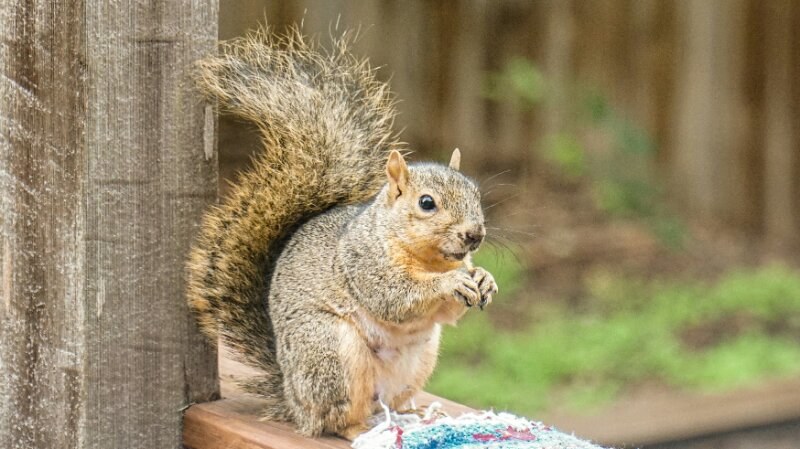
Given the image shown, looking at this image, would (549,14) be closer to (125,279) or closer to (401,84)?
(401,84)

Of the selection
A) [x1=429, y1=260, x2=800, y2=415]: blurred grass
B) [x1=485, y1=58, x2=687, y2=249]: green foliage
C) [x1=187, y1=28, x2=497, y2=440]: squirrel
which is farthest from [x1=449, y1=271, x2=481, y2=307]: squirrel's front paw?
[x1=485, y1=58, x2=687, y2=249]: green foliage

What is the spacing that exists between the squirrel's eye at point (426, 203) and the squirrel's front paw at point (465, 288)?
0.14 meters

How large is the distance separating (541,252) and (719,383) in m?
1.63

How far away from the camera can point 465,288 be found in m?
1.64

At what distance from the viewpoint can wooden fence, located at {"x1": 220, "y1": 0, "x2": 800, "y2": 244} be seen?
6418mm

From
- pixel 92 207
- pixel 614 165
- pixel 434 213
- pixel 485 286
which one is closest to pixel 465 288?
pixel 485 286

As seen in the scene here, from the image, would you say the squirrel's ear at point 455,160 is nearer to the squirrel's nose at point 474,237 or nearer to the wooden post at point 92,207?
the squirrel's nose at point 474,237

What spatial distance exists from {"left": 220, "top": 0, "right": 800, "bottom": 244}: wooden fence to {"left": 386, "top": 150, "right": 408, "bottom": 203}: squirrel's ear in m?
4.48

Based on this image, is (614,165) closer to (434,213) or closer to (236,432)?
(434,213)

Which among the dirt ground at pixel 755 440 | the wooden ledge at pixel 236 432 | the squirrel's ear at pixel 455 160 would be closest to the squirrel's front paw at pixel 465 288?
the wooden ledge at pixel 236 432

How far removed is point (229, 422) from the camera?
170 centimetres

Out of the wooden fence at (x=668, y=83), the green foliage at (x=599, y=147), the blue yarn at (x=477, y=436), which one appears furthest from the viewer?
the wooden fence at (x=668, y=83)

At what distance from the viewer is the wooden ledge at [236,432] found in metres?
1.64

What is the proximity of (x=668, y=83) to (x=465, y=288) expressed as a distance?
17.8ft
